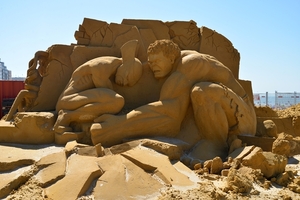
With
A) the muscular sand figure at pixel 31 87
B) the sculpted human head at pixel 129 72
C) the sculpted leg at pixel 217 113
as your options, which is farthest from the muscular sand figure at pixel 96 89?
the sculpted leg at pixel 217 113

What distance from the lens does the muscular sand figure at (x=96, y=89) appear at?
357 centimetres

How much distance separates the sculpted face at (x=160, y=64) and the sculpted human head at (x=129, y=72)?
194 mm

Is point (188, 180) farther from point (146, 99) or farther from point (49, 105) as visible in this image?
point (49, 105)

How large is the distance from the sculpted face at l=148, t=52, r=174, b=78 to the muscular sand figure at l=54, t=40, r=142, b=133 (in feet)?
0.73

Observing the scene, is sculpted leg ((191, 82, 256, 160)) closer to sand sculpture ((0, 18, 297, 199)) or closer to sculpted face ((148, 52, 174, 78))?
sand sculpture ((0, 18, 297, 199))

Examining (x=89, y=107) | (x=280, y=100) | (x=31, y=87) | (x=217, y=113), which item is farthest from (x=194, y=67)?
(x=280, y=100)

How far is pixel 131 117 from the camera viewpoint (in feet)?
11.3

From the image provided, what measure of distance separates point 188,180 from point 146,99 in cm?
165

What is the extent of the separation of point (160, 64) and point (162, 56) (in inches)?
4.0

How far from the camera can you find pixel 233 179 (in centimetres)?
246

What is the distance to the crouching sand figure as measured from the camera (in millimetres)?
3375

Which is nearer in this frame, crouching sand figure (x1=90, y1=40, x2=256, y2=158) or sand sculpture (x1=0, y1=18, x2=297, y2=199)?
sand sculpture (x1=0, y1=18, x2=297, y2=199)

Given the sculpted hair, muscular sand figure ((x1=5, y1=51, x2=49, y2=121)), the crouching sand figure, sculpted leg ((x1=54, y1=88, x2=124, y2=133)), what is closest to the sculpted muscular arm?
the crouching sand figure

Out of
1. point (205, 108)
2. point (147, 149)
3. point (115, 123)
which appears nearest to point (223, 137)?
point (205, 108)
